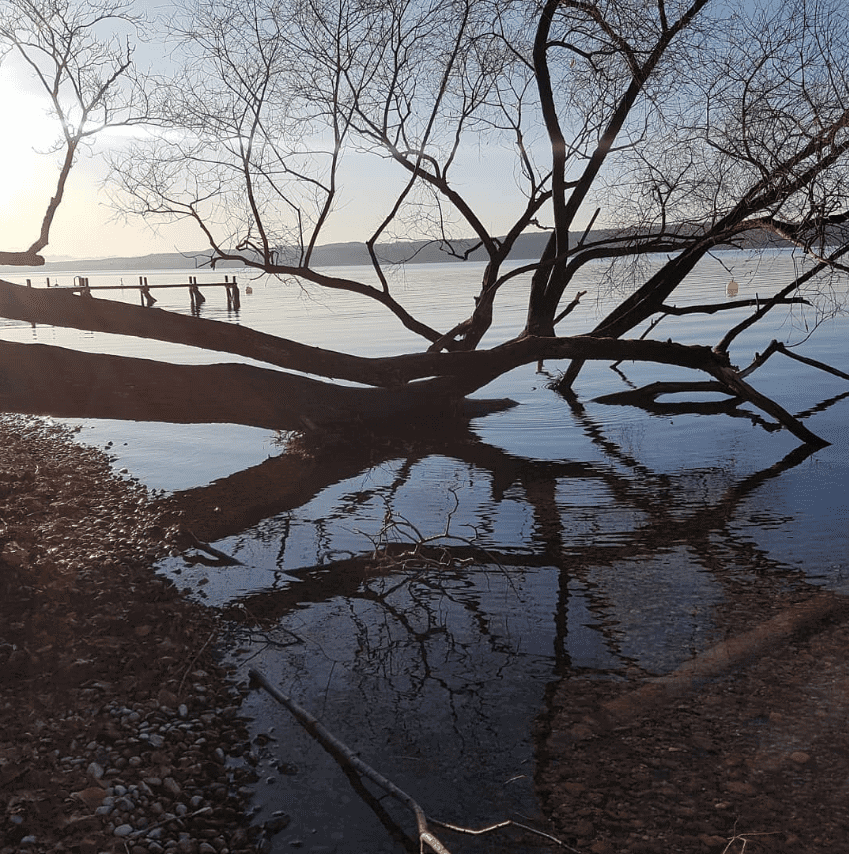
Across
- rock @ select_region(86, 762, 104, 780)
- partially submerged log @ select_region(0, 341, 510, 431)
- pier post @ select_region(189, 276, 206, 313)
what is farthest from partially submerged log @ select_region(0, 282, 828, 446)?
pier post @ select_region(189, 276, 206, 313)

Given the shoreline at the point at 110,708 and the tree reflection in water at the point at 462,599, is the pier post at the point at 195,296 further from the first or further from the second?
the shoreline at the point at 110,708

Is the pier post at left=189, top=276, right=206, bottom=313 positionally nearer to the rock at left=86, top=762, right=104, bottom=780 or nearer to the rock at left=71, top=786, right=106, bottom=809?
the rock at left=86, top=762, right=104, bottom=780

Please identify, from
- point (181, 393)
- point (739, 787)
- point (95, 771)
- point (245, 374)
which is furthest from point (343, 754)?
point (245, 374)

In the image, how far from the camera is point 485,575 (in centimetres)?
677

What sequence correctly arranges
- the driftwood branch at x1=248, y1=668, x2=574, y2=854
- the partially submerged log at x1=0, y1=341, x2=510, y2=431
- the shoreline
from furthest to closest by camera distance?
the partially submerged log at x1=0, y1=341, x2=510, y2=431, the shoreline, the driftwood branch at x1=248, y1=668, x2=574, y2=854

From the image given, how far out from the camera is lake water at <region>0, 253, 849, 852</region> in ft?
13.5

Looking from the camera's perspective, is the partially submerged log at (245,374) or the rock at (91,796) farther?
the partially submerged log at (245,374)

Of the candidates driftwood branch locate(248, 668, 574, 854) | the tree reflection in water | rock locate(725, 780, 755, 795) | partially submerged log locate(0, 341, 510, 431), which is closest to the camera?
driftwood branch locate(248, 668, 574, 854)

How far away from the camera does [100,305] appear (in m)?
9.62

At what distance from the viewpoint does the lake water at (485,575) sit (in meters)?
4.10

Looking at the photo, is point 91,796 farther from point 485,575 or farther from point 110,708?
point 485,575

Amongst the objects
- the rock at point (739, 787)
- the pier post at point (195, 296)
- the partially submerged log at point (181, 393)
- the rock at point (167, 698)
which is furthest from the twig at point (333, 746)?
the pier post at point (195, 296)

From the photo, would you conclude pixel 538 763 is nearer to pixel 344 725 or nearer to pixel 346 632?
pixel 344 725

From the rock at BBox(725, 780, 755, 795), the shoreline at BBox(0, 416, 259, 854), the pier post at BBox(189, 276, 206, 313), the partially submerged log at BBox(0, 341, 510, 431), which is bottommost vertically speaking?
Answer: the shoreline at BBox(0, 416, 259, 854)
